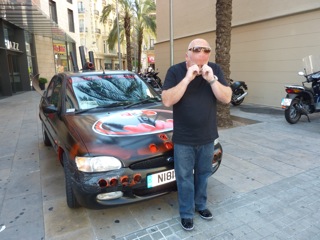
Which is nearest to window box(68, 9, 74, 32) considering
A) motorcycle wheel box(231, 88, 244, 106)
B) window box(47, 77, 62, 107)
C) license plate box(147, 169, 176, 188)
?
motorcycle wheel box(231, 88, 244, 106)

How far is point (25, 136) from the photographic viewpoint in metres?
6.13

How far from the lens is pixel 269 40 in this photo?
325 inches

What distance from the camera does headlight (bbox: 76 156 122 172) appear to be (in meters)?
2.34

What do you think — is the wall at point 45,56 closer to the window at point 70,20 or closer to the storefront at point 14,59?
the storefront at point 14,59

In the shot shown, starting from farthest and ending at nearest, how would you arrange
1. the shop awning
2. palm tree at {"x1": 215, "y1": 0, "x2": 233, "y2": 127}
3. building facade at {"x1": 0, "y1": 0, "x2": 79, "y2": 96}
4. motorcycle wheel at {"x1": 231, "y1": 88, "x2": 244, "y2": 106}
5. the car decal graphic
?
building facade at {"x1": 0, "y1": 0, "x2": 79, "y2": 96}
the shop awning
motorcycle wheel at {"x1": 231, "y1": 88, "x2": 244, "y2": 106}
palm tree at {"x1": 215, "y1": 0, "x2": 233, "y2": 127}
the car decal graphic

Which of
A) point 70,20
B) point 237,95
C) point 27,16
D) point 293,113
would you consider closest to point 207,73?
point 293,113

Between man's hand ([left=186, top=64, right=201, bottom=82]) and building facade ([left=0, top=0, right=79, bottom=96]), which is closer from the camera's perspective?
man's hand ([left=186, top=64, right=201, bottom=82])

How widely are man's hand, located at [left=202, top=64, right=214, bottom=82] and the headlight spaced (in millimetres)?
1078

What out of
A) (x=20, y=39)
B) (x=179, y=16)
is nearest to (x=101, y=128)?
(x=179, y=16)

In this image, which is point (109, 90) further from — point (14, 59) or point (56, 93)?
point (14, 59)

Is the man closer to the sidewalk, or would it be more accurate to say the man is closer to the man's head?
the man's head

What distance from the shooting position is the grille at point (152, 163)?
2.43m

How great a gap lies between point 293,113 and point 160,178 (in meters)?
5.06

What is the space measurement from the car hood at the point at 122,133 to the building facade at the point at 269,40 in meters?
6.10
